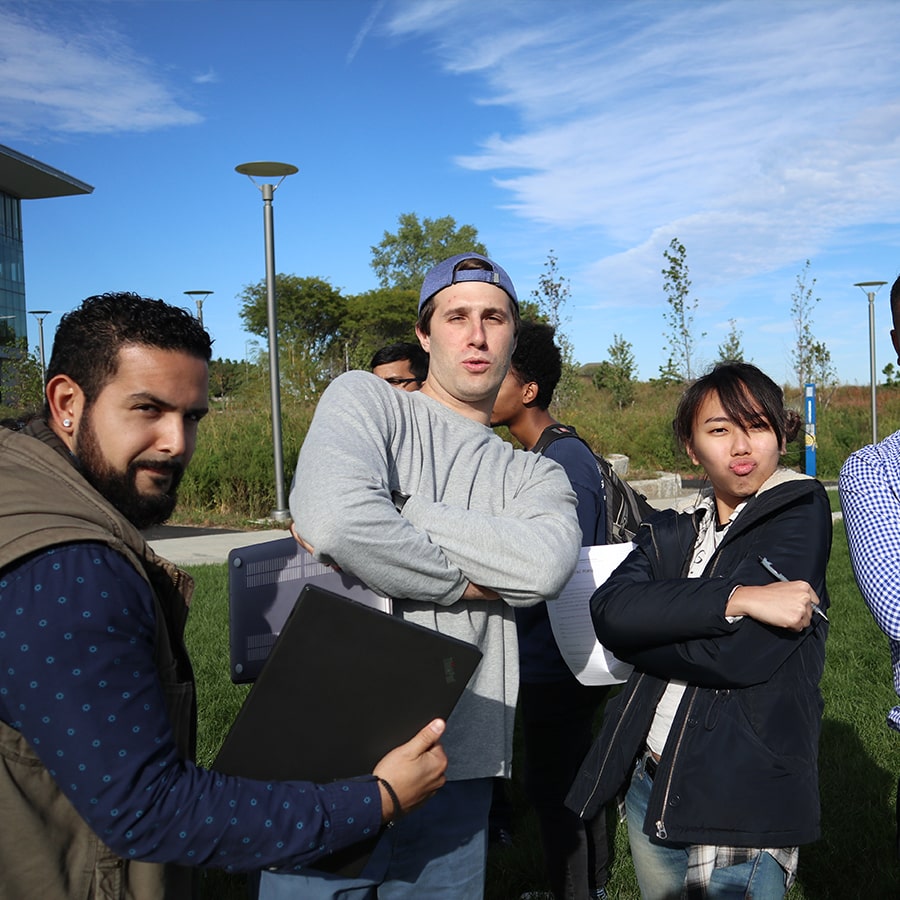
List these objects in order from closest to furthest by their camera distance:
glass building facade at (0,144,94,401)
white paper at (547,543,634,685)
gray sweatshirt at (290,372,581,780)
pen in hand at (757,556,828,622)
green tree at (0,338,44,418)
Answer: gray sweatshirt at (290,372,581,780) < pen in hand at (757,556,828,622) < white paper at (547,543,634,685) < green tree at (0,338,44,418) < glass building facade at (0,144,94,401)

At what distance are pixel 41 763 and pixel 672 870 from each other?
5.56 ft

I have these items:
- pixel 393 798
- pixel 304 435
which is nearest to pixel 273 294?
pixel 304 435

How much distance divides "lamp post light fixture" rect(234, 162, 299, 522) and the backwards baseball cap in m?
9.82

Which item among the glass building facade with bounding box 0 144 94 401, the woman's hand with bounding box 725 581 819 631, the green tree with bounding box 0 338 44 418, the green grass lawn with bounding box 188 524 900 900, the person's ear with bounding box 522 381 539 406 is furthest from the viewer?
the glass building facade with bounding box 0 144 94 401

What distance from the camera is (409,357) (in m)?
4.96

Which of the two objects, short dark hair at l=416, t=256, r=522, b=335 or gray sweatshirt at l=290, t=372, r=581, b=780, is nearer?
gray sweatshirt at l=290, t=372, r=581, b=780

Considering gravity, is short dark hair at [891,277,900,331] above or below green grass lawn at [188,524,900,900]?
above

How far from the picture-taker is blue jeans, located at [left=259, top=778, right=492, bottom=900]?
1.90 m

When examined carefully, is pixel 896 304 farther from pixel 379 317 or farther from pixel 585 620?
pixel 379 317

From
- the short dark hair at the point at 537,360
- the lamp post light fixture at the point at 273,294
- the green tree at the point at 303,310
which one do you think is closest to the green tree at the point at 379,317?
the green tree at the point at 303,310

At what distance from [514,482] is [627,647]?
1.70ft

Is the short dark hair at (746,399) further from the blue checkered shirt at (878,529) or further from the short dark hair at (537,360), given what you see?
the short dark hair at (537,360)

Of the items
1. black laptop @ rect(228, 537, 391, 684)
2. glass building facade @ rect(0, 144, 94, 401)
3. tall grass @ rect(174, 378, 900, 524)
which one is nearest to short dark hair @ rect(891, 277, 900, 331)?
black laptop @ rect(228, 537, 391, 684)

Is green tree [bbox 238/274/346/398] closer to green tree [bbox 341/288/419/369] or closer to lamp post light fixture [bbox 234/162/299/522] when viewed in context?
green tree [bbox 341/288/419/369]
